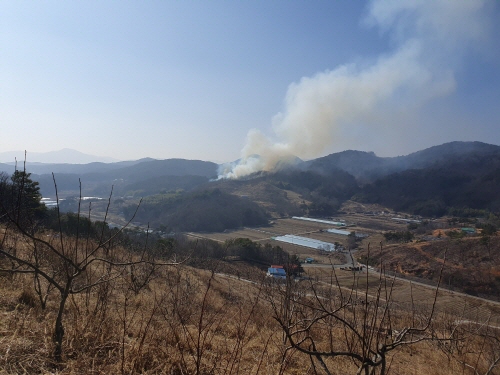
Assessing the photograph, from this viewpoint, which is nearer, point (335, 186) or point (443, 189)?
point (443, 189)

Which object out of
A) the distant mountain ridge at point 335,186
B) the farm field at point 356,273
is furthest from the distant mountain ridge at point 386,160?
the farm field at point 356,273

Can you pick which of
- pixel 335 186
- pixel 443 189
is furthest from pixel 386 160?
pixel 443 189

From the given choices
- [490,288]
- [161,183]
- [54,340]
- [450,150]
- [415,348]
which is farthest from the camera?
[450,150]

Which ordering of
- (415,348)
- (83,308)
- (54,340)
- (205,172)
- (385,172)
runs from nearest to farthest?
(54,340) → (83,308) → (415,348) → (385,172) → (205,172)

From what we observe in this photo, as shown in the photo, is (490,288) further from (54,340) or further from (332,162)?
(332,162)

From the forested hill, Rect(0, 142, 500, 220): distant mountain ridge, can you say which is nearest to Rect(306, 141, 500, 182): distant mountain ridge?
Rect(0, 142, 500, 220): distant mountain ridge

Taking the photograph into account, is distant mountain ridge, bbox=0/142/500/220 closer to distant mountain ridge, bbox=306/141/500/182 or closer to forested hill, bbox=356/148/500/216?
forested hill, bbox=356/148/500/216

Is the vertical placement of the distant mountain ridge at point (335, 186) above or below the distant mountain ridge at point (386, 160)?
below

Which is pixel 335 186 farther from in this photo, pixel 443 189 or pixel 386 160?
pixel 386 160

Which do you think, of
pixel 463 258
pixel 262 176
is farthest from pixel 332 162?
pixel 463 258

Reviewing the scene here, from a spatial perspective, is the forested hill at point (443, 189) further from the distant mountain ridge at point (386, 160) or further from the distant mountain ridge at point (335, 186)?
the distant mountain ridge at point (386, 160)

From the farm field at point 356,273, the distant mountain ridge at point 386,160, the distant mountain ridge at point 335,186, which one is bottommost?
the farm field at point 356,273

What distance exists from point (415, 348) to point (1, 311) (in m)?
5.92

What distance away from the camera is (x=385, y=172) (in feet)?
448
